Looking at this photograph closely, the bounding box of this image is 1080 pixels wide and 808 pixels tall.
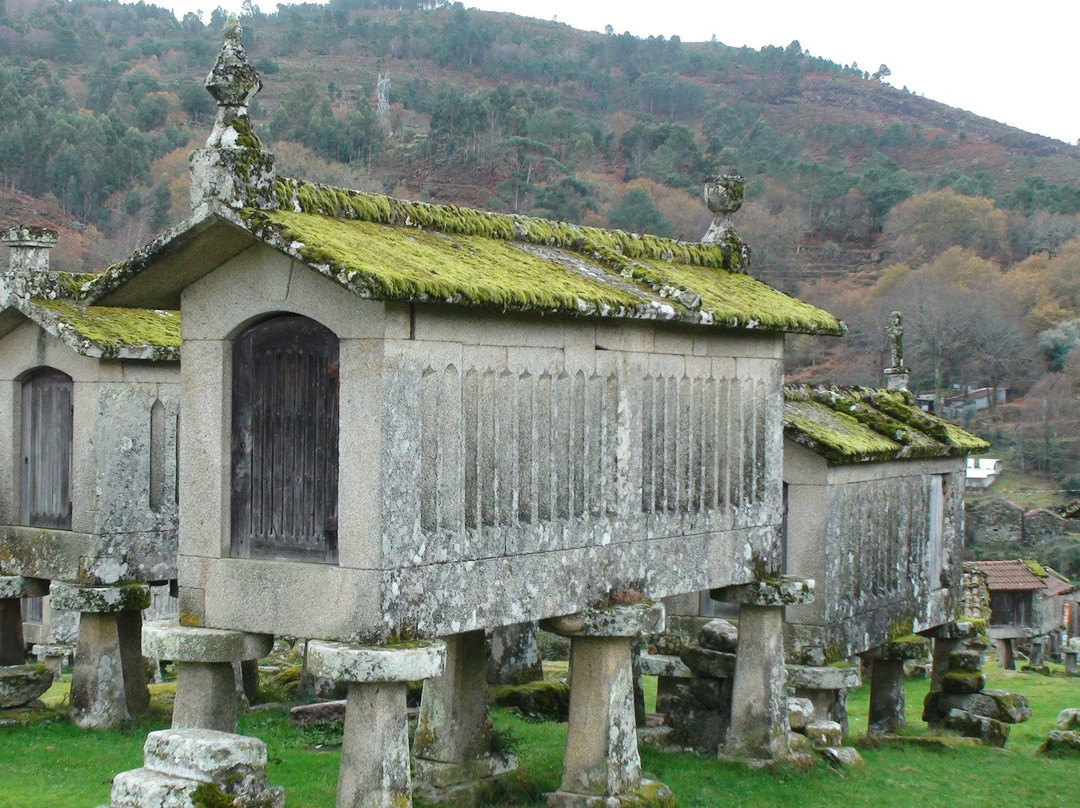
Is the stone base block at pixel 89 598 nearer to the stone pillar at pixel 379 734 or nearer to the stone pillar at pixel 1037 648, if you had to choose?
the stone pillar at pixel 379 734

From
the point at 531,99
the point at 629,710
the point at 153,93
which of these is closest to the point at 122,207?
the point at 153,93

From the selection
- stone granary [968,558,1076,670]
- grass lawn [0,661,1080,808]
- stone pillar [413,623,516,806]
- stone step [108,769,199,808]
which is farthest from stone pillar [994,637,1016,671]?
stone step [108,769,199,808]

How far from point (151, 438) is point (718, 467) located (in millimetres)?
5415

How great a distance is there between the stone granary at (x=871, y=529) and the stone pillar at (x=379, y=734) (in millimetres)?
6245

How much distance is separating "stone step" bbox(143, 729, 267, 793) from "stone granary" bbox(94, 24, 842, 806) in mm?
437

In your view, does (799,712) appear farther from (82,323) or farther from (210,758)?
(82,323)

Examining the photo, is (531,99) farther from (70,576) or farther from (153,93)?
(70,576)

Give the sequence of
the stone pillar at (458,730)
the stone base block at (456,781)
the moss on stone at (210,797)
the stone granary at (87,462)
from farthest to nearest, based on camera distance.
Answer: the stone granary at (87,462) < the stone pillar at (458,730) < the stone base block at (456,781) < the moss on stone at (210,797)

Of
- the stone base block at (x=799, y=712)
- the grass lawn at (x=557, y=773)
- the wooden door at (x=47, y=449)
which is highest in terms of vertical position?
the wooden door at (x=47, y=449)

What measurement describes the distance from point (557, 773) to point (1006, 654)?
2204 cm

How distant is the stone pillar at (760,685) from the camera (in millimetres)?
11453

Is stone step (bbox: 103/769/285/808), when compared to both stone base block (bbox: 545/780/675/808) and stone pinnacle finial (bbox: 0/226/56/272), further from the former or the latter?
stone pinnacle finial (bbox: 0/226/56/272)

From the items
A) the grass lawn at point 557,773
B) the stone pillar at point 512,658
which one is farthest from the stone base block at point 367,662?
the stone pillar at point 512,658

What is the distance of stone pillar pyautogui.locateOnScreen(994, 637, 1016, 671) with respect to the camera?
3031 cm
